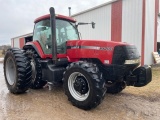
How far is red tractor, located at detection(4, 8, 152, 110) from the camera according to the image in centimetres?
383

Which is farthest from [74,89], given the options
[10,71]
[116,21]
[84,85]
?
[116,21]

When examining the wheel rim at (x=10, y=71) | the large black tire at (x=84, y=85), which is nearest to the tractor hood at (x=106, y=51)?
the large black tire at (x=84, y=85)

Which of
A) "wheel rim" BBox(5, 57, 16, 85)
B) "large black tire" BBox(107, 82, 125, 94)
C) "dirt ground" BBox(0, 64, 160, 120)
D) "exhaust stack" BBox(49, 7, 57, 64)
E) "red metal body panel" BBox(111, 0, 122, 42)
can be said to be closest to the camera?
"dirt ground" BBox(0, 64, 160, 120)

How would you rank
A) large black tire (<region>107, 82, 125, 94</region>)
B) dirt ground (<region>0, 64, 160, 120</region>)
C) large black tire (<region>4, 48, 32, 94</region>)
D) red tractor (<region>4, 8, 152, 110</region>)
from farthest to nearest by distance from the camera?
large black tire (<region>107, 82, 125, 94</region>) → large black tire (<region>4, 48, 32, 94</region>) → red tractor (<region>4, 8, 152, 110</region>) → dirt ground (<region>0, 64, 160, 120</region>)

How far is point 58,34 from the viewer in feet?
15.9

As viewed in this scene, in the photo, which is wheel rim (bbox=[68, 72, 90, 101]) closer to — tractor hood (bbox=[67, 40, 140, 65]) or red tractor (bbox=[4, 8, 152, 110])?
red tractor (bbox=[4, 8, 152, 110])

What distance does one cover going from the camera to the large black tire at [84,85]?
361cm

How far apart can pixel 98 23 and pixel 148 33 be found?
11.8ft

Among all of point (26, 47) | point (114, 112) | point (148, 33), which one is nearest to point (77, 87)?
point (114, 112)

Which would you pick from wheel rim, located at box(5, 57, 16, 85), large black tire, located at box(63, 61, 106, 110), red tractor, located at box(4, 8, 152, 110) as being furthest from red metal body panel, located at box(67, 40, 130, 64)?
wheel rim, located at box(5, 57, 16, 85)

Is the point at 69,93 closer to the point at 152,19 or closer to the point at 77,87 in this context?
the point at 77,87

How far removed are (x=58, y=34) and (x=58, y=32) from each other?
0.06m

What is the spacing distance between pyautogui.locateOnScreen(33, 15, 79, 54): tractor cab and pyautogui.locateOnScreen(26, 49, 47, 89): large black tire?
0.32m

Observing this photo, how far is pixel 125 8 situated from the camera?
36.9 feet
